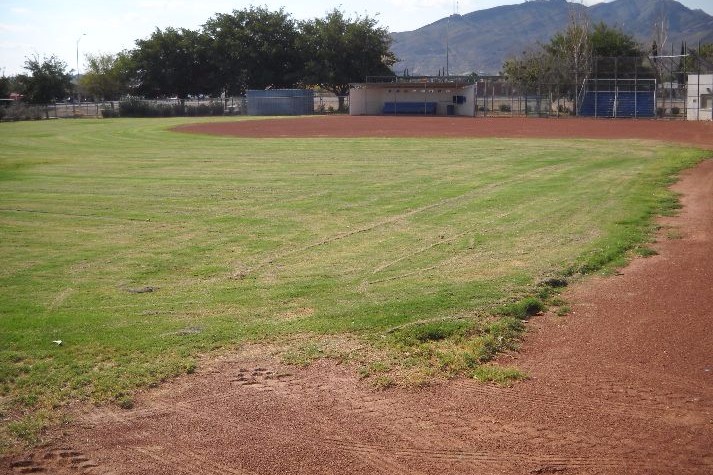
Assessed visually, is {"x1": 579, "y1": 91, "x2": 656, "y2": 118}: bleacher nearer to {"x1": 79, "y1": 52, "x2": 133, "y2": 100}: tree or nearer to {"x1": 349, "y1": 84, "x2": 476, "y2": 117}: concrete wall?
{"x1": 349, "y1": 84, "x2": 476, "y2": 117}: concrete wall

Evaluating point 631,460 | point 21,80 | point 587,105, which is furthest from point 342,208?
point 21,80

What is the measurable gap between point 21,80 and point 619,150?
257 feet

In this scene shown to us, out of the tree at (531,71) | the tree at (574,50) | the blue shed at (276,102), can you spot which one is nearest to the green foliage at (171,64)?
Answer: the blue shed at (276,102)

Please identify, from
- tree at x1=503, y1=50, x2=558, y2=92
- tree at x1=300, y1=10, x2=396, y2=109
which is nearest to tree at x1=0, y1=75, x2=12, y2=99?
tree at x1=300, y1=10, x2=396, y2=109

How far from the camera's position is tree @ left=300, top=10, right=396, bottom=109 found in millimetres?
89375

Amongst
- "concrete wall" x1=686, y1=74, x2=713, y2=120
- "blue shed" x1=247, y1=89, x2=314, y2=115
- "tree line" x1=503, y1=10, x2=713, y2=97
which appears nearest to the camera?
"concrete wall" x1=686, y1=74, x2=713, y2=120

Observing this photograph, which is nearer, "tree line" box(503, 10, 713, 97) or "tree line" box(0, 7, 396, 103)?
"tree line" box(503, 10, 713, 97)

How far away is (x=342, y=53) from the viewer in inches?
3521

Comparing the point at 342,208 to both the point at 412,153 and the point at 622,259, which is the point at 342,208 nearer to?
the point at 622,259

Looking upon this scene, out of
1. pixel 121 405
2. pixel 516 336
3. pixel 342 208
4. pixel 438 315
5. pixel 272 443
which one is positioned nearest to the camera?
pixel 272 443

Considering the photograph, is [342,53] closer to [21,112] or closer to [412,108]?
[412,108]

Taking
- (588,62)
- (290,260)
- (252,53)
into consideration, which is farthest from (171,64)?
(290,260)

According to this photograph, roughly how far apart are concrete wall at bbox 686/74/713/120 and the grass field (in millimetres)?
32622

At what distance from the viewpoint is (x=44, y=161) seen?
3002 cm
